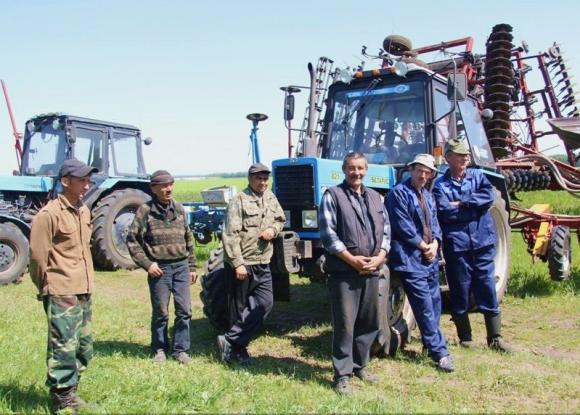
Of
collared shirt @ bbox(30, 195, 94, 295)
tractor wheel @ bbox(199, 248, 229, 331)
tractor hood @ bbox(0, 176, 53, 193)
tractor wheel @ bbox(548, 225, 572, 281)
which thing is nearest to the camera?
collared shirt @ bbox(30, 195, 94, 295)

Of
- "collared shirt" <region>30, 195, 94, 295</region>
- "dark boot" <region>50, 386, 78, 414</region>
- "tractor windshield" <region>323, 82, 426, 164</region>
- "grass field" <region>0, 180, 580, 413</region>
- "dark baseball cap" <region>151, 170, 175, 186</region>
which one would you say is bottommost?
"grass field" <region>0, 180, 580, 413</region>

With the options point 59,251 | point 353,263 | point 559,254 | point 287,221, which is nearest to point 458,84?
point 287,221

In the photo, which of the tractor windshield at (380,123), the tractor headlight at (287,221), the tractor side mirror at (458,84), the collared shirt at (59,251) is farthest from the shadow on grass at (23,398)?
the tractor side mirror at (458,84)

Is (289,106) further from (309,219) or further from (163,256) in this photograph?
(163,256)

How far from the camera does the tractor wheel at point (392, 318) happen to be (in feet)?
14.1

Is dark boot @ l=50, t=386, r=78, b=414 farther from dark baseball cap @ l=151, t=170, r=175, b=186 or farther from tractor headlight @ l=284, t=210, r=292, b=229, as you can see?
tractor headlight @ l=284, t=210, r=292, b=229

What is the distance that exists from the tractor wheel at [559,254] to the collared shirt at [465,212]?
7.97 feet

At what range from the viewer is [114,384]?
12.4 feet

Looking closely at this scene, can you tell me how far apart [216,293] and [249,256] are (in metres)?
0.69

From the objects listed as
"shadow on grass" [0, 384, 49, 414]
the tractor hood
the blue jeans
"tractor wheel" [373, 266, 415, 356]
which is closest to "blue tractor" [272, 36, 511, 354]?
"tractor wheel" [373, 266, 415, 356]

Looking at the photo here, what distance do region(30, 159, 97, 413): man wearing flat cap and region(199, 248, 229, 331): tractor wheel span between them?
1.50 m

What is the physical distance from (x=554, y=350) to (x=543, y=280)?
2573mm

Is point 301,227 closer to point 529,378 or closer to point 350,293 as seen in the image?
point 350,293

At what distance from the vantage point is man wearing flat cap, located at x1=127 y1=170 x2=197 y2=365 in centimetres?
446
